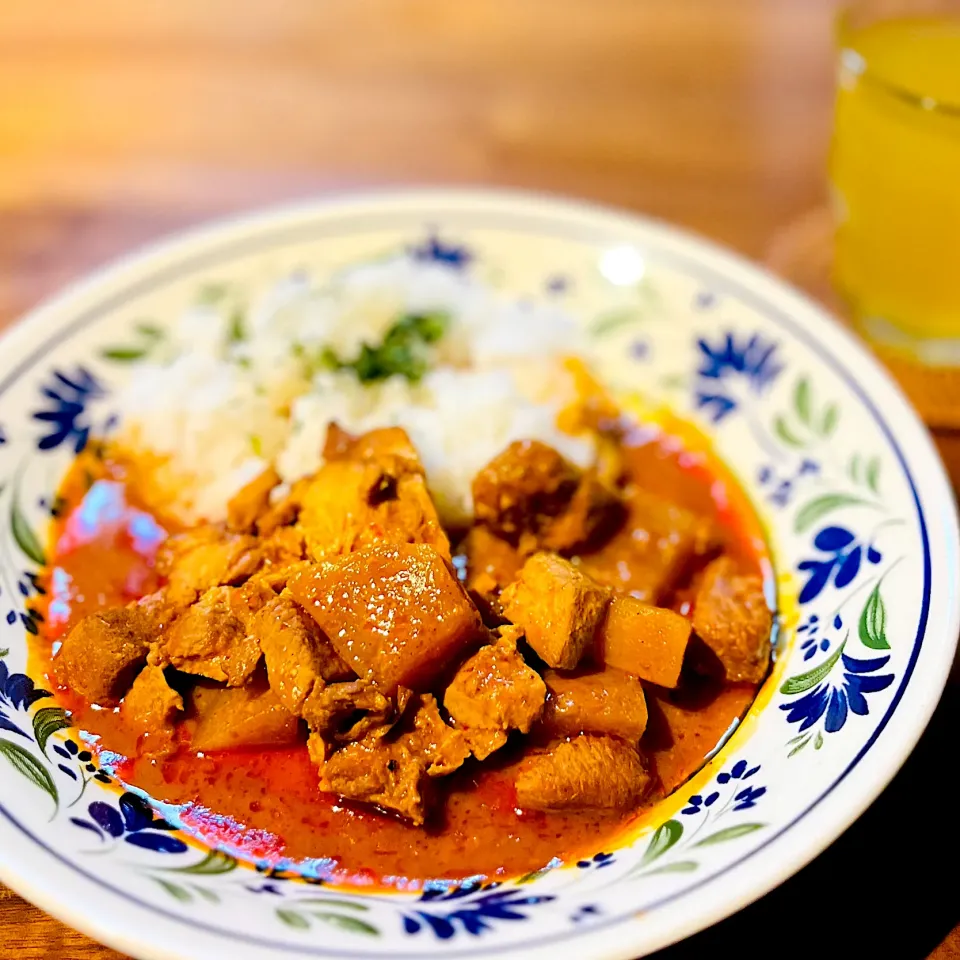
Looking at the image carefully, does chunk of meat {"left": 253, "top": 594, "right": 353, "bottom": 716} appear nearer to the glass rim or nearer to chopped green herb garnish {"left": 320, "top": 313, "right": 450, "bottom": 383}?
chopped green herb garnish {"left": 320, "top": 313, "right": 450, "bottom": 383}

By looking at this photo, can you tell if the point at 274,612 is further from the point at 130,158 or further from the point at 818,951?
the point at 130,158

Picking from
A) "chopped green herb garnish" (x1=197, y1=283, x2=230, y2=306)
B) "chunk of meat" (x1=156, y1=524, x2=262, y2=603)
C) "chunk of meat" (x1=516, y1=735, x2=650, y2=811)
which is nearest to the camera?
"chunk of meat" (x1=516, y1=735, x2=650, y2=811)

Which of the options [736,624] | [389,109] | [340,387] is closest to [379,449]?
[340,387]

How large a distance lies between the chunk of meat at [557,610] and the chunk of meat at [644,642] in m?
0.04

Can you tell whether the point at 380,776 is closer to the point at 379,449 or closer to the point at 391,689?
the point at 391,689

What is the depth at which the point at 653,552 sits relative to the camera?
108 inches

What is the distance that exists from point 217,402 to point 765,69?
12.1 ft

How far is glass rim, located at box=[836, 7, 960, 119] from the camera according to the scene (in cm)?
294

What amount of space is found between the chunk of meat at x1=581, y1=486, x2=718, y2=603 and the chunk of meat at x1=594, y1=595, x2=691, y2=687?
0.32m

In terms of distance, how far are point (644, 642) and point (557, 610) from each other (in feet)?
0.77

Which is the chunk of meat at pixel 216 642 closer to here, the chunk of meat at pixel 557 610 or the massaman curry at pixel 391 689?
the massaman curry at pixel 391 689

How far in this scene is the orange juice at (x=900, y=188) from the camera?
315 cm

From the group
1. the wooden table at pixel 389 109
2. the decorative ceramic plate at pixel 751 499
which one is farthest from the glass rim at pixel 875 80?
the wooden table at pixel 389 109

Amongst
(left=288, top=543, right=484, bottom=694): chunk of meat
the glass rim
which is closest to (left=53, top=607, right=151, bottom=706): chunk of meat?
(left=288, top=543, right=484, bottom=694): chunk of meat
